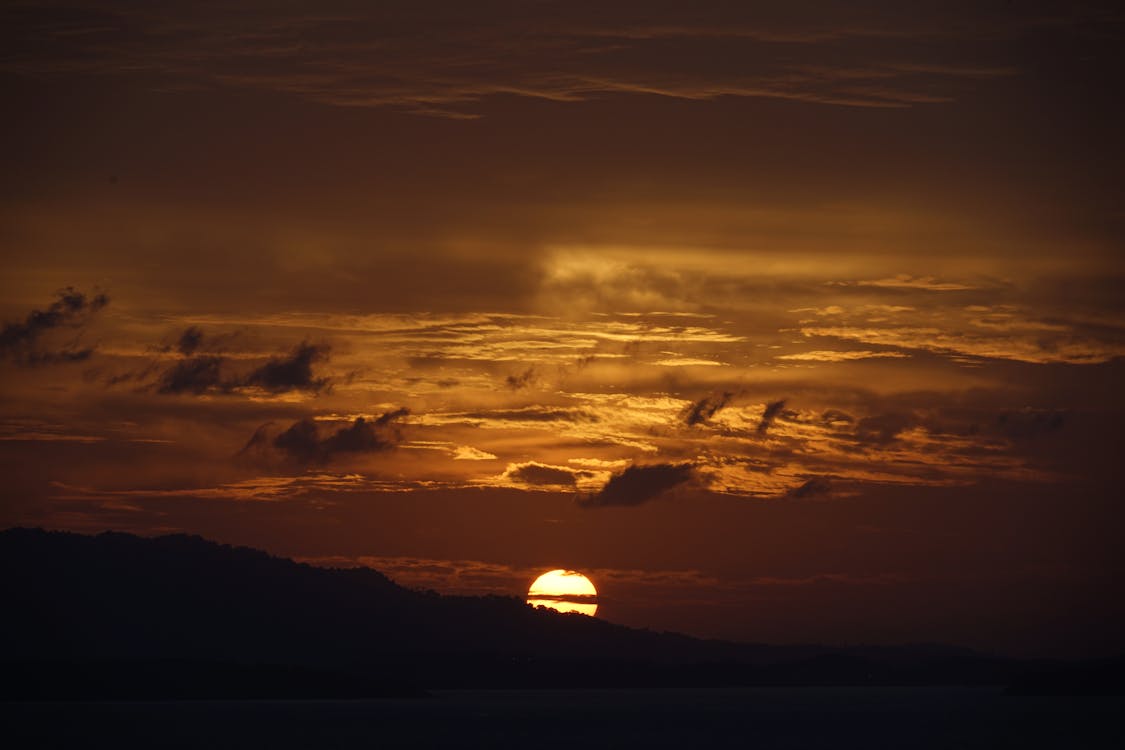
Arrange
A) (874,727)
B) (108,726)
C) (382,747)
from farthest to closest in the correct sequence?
(874,727), (108,726), (382,747)

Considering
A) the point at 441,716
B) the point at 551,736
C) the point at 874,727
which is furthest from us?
the point at 441,716

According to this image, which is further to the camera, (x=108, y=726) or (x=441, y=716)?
(x=441, y=716)

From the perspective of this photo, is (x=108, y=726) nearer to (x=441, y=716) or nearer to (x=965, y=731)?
(x=441, y=716)

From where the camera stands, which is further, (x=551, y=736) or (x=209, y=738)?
(x=551, y=736)

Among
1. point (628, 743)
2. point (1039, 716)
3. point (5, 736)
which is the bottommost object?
point (5, 736)

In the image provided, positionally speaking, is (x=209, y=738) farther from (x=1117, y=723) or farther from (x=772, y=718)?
(x=1117, y=723)

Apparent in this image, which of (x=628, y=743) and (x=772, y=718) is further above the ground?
(x=772, y=718)

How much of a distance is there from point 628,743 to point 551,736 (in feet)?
48.0

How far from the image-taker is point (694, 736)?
14188cm

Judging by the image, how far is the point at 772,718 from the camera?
7628 inches

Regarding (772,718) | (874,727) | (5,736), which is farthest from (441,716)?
(5,736)

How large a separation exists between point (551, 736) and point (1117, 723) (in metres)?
70.3

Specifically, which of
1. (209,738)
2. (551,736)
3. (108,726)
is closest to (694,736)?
(551,736)

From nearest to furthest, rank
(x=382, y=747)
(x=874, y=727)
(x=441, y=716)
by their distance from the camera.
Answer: (x=382, y=747) < (x=874, y=727) < (x=441, y=716)
